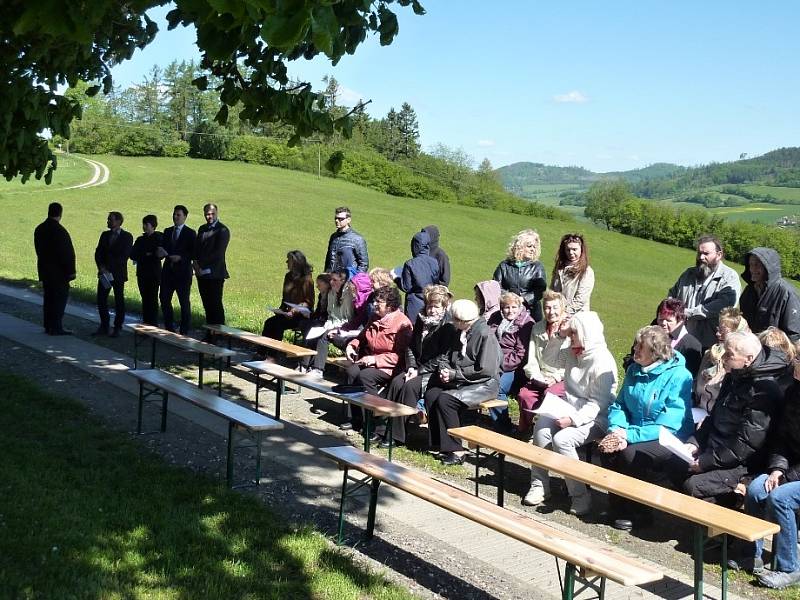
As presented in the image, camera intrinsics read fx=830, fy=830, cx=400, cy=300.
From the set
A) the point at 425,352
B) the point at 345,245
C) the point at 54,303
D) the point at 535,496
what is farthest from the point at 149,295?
the point at 535,496

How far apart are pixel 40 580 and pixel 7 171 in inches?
191

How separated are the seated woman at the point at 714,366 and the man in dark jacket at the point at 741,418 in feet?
3.34

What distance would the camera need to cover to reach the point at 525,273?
900 centimetres

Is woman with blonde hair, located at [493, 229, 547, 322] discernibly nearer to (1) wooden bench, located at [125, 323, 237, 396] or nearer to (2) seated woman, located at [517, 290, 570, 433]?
(2) seated woman, located at [517, 290, 570, 433]

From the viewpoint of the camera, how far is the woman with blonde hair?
899 centimetres

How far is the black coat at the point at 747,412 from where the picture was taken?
18.7ft

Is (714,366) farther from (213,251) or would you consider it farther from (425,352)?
(213,251)

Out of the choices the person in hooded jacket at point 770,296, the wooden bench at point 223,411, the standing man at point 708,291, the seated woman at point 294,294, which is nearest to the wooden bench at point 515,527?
the wooden bench at point 223,411

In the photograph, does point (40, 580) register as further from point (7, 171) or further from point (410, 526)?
point (7, 171)

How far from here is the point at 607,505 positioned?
6613 mm

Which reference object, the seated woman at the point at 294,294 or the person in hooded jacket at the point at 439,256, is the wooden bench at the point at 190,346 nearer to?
the seated woman at the point at 294,294

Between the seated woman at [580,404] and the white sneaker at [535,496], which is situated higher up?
the seated woman at [580,404]

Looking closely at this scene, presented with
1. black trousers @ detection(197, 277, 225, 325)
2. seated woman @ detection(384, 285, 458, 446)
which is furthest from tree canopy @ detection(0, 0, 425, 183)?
black trousers @ detection(197, 277, 225, 325)

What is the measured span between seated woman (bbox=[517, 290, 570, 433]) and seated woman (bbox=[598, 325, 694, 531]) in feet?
3.63
